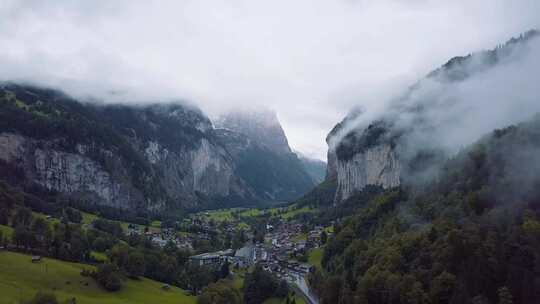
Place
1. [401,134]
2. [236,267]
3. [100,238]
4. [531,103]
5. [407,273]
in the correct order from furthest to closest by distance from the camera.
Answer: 1. [401,134]
2. [236,267]
3. [100,238]
4. [531,103]
5. [407,273]

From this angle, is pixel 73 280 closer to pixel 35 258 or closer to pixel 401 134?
pixel 35 258

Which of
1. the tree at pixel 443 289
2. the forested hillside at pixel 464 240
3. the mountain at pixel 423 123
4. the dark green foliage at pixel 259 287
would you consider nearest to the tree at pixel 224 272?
the dark green foliage at pixel 259 287

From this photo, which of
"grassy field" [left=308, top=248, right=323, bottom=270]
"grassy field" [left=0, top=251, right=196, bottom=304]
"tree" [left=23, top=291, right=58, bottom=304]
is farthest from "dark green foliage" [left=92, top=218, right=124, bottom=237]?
"tree" [left=23, top=291, right=58, bottom=304]

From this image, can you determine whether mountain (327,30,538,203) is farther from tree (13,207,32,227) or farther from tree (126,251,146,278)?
tree (13,207,32,227)

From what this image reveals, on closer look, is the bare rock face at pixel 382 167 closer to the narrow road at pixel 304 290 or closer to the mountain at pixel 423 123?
the mountain at pixel 423 123

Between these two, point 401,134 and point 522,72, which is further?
point 401,134

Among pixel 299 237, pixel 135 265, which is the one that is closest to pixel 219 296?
pixel 135 265

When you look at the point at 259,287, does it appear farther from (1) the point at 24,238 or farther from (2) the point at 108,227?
(2) the point at 108,227

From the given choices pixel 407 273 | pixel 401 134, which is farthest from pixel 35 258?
pixel 401 134
